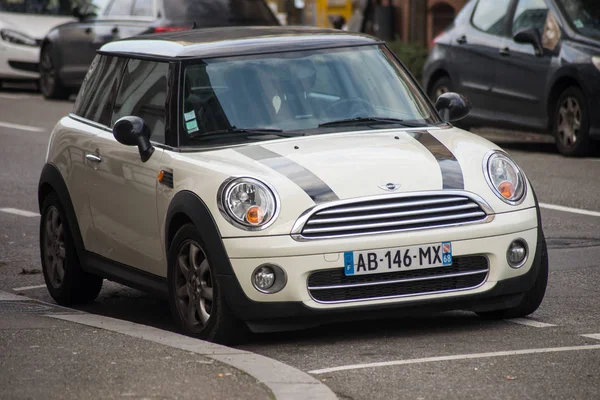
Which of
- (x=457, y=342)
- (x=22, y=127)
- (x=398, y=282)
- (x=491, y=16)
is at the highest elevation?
(x=398, y=282)

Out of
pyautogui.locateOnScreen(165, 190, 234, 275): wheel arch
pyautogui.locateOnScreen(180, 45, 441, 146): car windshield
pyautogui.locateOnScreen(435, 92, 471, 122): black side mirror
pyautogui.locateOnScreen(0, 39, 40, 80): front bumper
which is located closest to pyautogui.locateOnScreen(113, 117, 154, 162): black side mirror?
pyautogui.locateOnScreen(180, 45, 441, 146): car windshield

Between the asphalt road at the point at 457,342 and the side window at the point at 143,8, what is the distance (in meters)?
11.5

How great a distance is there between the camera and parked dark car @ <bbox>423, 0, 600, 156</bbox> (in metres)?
14.9

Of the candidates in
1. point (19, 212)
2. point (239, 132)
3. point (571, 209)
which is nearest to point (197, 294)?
point (239, 132)

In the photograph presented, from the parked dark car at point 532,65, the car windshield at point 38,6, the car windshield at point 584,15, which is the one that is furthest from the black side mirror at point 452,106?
the car windshield at point 38,6

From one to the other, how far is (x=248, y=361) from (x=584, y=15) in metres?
9.97

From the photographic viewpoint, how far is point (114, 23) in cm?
2336

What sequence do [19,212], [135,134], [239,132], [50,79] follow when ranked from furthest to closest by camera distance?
[50,79], [19,212], [135,134], [239,132]

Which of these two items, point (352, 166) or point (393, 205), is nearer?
point (393, 205)

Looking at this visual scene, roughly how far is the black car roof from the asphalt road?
4.84 feet

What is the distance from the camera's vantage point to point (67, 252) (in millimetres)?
8930

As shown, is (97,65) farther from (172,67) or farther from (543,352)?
(543,352)

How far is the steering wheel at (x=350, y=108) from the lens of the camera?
7.86 metres

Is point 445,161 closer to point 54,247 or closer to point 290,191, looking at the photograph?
point 290,191
